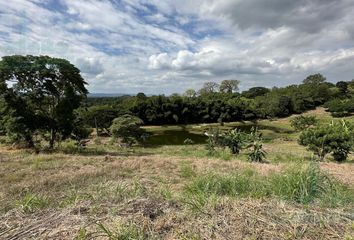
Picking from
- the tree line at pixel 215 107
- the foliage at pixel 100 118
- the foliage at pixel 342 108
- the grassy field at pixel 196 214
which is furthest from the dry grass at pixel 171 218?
the foliage at pixel 342 108

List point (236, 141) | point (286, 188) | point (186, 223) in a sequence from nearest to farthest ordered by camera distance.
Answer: point (186, 223), point (286, 188), point (236, 141)

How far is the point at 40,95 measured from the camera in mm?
17750

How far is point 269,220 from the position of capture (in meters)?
3.11

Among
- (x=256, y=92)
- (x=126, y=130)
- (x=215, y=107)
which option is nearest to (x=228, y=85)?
(x=256, y=92)

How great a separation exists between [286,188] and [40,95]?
16.8 meters

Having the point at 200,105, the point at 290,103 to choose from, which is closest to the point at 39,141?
the point at 200,105

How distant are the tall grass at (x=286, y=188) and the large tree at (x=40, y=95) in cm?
1473

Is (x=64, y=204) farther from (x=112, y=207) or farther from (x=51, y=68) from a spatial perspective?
(x=51, y=68)

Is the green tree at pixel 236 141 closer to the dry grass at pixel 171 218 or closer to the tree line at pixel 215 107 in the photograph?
the dry grass at pixel 171 218

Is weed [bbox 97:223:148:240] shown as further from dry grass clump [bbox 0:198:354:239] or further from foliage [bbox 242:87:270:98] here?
foliage [bbox 242:87:270:98]

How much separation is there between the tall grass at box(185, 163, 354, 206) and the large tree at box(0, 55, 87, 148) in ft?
48.3

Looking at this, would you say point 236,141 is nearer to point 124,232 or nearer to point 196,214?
point 196,214

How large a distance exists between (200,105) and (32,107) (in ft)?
154

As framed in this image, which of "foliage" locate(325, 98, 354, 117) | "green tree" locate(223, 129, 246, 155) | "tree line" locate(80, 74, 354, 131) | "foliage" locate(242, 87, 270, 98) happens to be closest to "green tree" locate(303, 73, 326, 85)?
"foliage" locate(242, 87, 270, 98)
